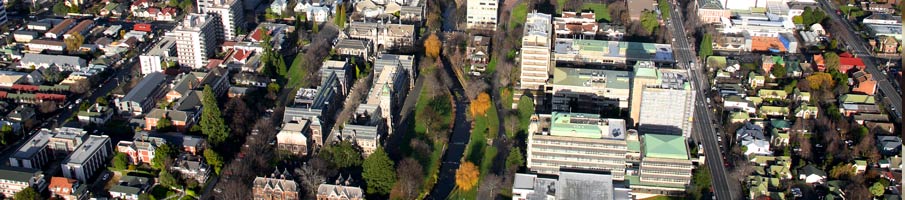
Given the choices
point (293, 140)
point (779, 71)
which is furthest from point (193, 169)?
point (779, 71)

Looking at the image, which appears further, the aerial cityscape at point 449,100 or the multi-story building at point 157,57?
the multi-story building at point 157,57

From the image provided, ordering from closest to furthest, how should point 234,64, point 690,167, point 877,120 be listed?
1. point 690,167
2. point 877,120
3. point 234,64

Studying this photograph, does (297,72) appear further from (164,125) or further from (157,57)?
(164,125)

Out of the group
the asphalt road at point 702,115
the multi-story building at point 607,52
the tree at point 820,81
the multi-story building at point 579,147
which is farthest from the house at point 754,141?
the multi-story building at point 607,52

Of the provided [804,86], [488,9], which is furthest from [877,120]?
[488,9]

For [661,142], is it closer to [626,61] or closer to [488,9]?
[626,61]

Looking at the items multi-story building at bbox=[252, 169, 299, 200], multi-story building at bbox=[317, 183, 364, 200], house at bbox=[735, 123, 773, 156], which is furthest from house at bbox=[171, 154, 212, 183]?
house at bbox=[735, 123, 773, 156]

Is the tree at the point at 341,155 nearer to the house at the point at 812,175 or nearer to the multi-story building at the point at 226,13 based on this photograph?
the multi-story building at the point at 226,13
